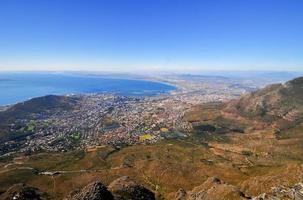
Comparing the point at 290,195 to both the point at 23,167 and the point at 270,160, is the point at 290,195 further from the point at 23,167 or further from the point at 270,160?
the point at 23,167

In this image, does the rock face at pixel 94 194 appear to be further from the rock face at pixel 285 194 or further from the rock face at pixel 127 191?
the rock face at pixel 285 194

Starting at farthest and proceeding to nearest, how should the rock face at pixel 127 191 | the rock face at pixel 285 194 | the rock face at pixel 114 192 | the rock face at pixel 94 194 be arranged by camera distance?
the rock face at pixel 127 191, the rock face at pixel 114 192, the rock face at pixel 94 194, the rock face at pixel 285 194

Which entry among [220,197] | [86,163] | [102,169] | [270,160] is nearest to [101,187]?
[220,197]

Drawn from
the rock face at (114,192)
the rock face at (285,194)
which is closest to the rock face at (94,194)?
the rock face at (114,192)

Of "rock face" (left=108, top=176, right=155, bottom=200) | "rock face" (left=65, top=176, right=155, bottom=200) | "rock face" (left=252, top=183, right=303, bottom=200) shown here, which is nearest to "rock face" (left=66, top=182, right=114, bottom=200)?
"rock face" (left=65, top=176, right=155, bottom=200)

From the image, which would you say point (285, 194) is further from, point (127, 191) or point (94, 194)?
point (94, 194)

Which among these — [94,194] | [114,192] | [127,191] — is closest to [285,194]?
[127,191]

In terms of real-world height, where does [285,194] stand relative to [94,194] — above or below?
above
